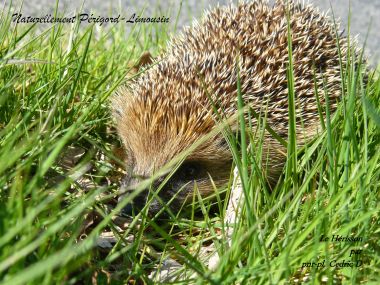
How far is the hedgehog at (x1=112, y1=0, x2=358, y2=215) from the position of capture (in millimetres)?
3441

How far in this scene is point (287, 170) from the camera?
2.65 metres

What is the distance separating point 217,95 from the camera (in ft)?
11.4

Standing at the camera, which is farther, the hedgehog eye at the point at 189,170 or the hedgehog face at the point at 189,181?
the hedgehog eye at the point at 189,170

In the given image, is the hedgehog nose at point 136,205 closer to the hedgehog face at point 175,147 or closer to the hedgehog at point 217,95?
the hedgehog at point 217,95

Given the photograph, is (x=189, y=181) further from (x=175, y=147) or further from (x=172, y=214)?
(x=172, y=214)

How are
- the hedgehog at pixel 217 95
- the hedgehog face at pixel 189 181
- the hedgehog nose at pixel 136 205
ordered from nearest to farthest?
the hedgehog nose at pixel 136 205
the hedgehog face at pixel 189 181
the hedgehog at pixel 217 95

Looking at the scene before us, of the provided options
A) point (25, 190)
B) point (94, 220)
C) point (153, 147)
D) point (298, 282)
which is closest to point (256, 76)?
point (153, 147)

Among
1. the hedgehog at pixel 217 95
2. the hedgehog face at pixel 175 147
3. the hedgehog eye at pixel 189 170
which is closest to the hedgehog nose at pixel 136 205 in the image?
the hedgehog at pixel 217 95

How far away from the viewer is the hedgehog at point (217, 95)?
3.44 metres

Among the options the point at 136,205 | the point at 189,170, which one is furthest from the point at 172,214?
the point at 189,170

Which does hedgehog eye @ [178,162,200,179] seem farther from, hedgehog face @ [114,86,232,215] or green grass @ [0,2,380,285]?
green grass @ [0,2,380,285]

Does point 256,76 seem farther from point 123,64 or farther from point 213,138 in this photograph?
point 123,64

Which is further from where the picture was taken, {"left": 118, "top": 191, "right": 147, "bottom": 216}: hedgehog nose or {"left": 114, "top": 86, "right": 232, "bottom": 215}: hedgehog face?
{"left": 114, "top": 86, "right": 232, "bottom": 215}: hedgehog face

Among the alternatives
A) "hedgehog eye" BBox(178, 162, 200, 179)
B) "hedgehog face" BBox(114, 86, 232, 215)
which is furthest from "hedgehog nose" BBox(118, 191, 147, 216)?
"hedgehog eye" BBox(178, 162, 200, 179)
